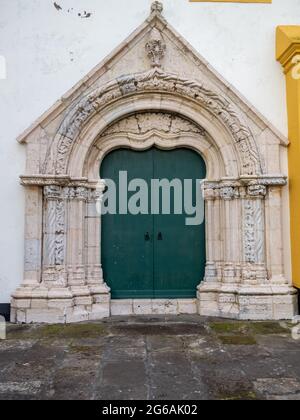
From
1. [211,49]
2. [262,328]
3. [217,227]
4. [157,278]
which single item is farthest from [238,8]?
[262,328]

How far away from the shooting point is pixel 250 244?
5.48m

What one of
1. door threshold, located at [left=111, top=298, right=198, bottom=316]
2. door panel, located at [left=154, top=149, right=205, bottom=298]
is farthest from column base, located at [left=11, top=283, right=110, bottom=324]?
door panel, located at [left=154, top=149, right=205, bottom=298]

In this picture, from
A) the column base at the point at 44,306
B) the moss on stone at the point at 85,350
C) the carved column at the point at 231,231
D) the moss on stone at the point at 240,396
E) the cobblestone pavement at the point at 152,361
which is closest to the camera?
the moss on stone at the point at 240,396

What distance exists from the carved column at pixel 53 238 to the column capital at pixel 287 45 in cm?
364

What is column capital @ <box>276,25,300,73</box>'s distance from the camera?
5.29m

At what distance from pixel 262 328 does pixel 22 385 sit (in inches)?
117

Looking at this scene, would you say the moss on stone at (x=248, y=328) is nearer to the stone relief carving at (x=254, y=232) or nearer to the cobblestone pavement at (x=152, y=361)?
the cobblestone pavement at (x=152, y=361)

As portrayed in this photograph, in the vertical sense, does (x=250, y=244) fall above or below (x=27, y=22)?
below

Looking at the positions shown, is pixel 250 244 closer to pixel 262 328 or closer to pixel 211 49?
pixel 262 328

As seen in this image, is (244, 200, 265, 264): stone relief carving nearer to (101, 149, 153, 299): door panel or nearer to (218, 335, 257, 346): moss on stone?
(218, 335, 257, 346): moss on stone

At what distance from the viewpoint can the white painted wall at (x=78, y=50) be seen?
5.46 meters

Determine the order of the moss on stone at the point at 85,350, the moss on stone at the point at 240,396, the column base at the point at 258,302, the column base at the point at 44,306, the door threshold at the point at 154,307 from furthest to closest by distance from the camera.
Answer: the door threshold at the point at 154,307 < the column base at the point at 258,302 < the column base at the point at 44,306 < the moss on stone at the point at 85,350 < the moss on stone at the point at 240,396

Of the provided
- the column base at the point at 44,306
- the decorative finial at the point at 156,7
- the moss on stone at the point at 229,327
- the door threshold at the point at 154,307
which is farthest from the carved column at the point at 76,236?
the decorative finial at the point at 156,7

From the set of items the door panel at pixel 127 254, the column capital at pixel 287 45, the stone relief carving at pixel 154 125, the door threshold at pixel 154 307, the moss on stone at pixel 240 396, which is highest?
the column capital at pixel 287 45
